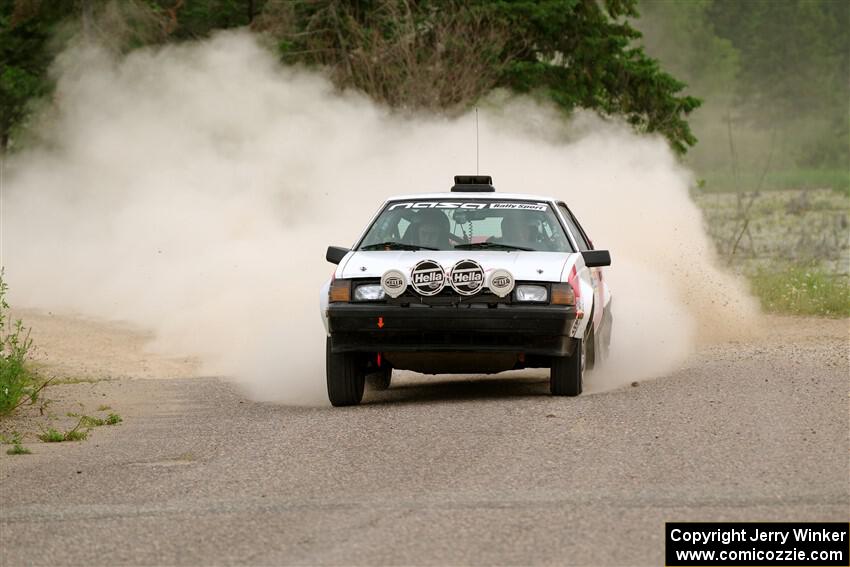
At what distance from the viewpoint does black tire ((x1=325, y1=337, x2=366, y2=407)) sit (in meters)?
12.3

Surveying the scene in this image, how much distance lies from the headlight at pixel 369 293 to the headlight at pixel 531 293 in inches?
38.7

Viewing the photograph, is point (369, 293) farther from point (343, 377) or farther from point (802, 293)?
point (802, 293)

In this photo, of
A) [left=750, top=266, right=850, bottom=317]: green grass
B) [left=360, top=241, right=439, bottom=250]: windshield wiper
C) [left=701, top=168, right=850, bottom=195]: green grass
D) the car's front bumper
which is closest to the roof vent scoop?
[left=360, top=241, right=439, bottom=250]: windshield wiper

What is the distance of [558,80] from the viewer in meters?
32.5

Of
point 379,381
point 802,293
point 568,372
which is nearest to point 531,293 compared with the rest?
point 568,372

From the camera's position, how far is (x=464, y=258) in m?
12.1

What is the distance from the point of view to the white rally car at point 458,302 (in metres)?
11.8

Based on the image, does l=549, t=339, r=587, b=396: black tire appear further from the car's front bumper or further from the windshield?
the windshield

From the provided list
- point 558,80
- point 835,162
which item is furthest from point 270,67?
point 835,162

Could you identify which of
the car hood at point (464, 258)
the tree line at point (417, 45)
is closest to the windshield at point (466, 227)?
the car hood at point (464, 258)

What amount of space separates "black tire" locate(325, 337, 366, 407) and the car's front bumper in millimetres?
294

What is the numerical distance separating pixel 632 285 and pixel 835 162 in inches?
2496

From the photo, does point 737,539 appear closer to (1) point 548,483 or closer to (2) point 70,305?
(1) point 548,483

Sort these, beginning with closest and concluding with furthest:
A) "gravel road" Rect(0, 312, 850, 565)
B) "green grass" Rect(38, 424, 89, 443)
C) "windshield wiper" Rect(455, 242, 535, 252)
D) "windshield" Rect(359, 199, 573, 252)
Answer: "gravel road" Rect(0, 312, 850, 565), "green grass" Rect(38, 424, 89, 443), "windshield wiper" Rect(455, 242, 535, 252), "windshield" Rect(359, 199, 573, 252)
